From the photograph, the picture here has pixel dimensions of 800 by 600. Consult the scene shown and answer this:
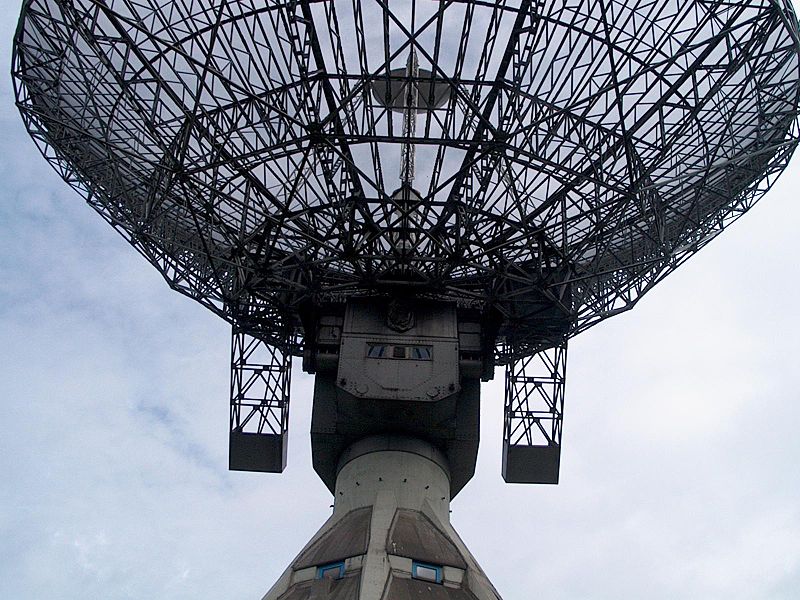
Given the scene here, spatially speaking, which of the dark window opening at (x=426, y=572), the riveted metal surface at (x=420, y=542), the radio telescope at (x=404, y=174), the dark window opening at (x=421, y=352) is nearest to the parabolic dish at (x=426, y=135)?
the radio telescope at (x=404, y=174)

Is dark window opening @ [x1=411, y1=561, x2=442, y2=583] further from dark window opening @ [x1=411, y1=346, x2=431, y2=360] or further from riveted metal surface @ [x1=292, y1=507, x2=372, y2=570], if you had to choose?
dark window opening @ [x1=411, y1=346, x2=431, y2=360]

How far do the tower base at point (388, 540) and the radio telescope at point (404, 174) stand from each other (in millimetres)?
76

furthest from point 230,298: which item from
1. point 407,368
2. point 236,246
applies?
point 407,368

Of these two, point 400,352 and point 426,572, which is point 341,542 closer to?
point 426,572

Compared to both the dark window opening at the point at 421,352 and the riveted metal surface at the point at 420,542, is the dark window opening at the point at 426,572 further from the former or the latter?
the dark window opening at the point at 421,352

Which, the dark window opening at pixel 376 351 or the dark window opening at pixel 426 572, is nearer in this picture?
the dark window opening at pixel 426 572

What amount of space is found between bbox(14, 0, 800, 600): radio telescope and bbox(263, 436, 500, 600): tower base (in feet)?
0.25

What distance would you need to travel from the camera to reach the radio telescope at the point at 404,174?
24531 millimetres

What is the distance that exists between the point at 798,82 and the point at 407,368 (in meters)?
12.4

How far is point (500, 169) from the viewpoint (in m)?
26.3

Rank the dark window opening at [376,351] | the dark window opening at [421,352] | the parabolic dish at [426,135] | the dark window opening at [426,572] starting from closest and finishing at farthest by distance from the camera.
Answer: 1. the parabolic dish at [426,135]
2. the dark window opening at [426,572]
3. the dark window opening at [421,352]
4. the dark window opening at [376,351]

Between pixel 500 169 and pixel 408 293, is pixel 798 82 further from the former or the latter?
pixel 408 293

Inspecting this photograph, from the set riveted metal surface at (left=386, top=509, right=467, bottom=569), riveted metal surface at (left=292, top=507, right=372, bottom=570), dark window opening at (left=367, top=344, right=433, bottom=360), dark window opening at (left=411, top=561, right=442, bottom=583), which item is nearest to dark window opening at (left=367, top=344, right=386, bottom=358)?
dark window opening at (left=367, top=344, right=433, bottom=360)

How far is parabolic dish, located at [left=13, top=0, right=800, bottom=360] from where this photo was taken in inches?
957
